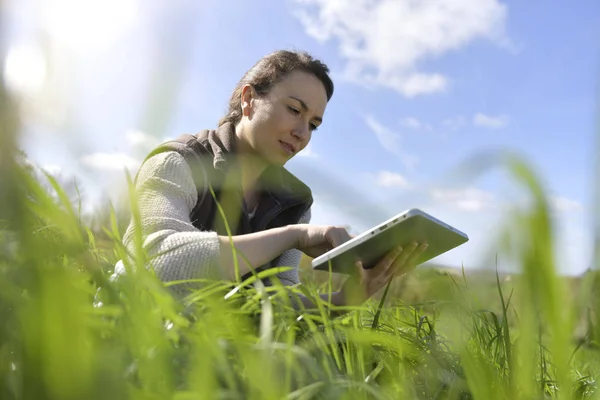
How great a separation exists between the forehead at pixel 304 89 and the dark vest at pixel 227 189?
0.25 meters

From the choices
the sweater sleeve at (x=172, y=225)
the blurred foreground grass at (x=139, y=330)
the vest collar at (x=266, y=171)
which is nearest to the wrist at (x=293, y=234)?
the sweater sleeve at (x=172, y=225)

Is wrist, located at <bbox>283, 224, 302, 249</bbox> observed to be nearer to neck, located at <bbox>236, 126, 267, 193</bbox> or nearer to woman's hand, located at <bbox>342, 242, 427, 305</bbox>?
woman's hand, located at <bbox>342, 242, 427, 305</bbox>

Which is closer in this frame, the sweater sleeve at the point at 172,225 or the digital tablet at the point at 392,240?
the digital tablet at the point at 392,240

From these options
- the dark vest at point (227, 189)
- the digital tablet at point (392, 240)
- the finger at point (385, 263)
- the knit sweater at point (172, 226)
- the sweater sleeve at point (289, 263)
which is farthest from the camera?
the sweater sleeve at point (289, 263)

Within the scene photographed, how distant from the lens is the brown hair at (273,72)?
2150 millimetres

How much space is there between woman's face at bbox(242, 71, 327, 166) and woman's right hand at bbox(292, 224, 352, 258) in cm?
58

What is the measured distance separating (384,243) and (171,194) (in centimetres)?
66

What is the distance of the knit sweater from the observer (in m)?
1.31

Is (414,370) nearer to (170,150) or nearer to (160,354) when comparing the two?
(160,354)

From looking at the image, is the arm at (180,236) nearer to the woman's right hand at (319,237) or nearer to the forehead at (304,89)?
the woman's right hand at (319,237)

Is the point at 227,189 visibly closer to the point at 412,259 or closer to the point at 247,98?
the point at 247,98

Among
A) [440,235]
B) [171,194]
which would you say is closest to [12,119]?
[440,235]

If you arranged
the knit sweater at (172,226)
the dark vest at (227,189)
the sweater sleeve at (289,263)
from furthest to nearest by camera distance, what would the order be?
the sweater sleeve at (289,263), the dark vest at (227,189), the knit sweater at (172,226)

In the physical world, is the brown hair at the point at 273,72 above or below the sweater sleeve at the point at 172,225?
above
